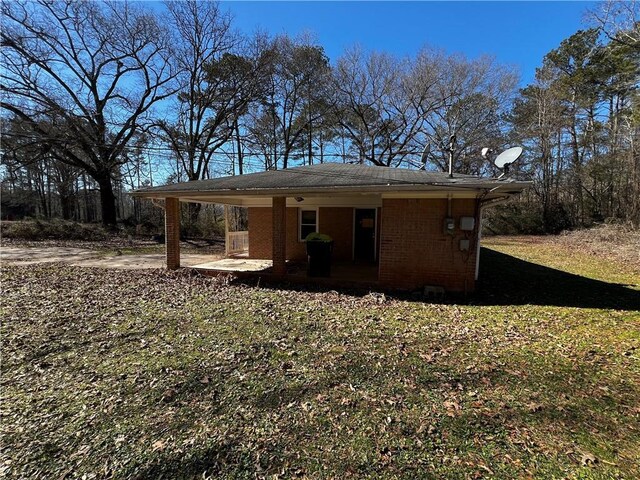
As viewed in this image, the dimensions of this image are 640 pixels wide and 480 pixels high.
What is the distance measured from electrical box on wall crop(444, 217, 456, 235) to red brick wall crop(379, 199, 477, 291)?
0.11 metres

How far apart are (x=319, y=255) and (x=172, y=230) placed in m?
4.50

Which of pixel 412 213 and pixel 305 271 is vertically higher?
pixel 412 213

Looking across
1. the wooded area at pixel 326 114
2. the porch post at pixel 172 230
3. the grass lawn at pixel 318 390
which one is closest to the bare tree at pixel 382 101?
the wooded area at pixel 326 114

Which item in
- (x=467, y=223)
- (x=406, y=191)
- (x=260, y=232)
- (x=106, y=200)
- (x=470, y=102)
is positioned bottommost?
(x=260, y=232)

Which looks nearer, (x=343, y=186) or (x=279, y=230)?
(x=343, y=186)

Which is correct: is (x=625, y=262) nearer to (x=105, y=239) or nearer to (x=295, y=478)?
(x=295, y=478)

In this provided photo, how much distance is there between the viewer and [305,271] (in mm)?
9875

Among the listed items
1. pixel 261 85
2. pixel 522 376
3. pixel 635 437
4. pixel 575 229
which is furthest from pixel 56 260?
pixel 575 229

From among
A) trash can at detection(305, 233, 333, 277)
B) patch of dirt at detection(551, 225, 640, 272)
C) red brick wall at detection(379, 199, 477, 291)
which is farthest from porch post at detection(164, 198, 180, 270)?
patch of dirt at detection(551, 225, 640, 272)

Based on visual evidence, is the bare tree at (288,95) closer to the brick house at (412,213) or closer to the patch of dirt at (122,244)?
the patch of dirt at (122,244)

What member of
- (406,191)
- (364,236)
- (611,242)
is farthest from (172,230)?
(611,242)

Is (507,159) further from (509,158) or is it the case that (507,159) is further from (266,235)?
(266,235)

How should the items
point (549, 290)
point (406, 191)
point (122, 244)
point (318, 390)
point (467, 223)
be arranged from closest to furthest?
1. point (318, 390)
2. point (406, 191)
3. point (467, 223)
4. point (549, 290)
5. point (122, 244)

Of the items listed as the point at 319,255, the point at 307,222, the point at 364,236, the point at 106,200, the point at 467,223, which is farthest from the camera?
the point at 106,200
